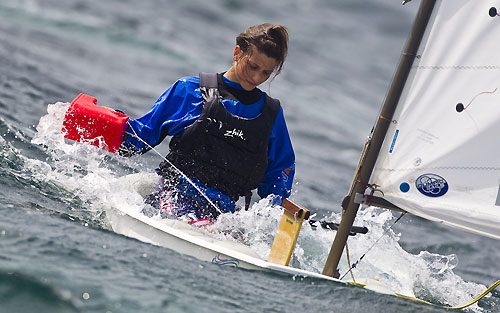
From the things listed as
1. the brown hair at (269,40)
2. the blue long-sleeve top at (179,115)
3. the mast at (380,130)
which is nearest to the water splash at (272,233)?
the blue long-sleeve top at (179,115)

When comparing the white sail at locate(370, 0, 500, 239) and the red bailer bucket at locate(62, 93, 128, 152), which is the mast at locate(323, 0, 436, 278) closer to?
the white sail at locate(370, 0, 500, 239)

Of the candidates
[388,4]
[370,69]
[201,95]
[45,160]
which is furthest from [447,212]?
[388,4]

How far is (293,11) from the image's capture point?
18938 mm

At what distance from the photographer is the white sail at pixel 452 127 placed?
Result: 10.9 feet

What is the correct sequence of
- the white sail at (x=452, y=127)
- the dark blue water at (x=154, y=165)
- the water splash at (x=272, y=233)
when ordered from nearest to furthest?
1. the dark blue water at (x=154, y=165)
2. the white sail at (x=452, y=127)
3. the water splash at (x=272, y=233)

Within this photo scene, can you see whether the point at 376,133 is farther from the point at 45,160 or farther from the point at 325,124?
the point at 325,124

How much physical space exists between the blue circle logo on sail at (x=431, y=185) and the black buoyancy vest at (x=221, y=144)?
0.86m

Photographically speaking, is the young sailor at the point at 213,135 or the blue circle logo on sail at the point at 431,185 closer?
the blue circle logo on sail at the point at 431,185

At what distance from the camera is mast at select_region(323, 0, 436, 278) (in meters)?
3.34

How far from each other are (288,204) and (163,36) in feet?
33.9

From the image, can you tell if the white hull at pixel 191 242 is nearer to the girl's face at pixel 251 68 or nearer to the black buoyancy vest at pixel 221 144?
the black buoyancy vest at pixel 221 144

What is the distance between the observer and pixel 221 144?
3816mm

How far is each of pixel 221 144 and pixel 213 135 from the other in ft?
0.20

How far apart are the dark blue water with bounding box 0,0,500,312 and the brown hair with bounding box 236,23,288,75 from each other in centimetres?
91
